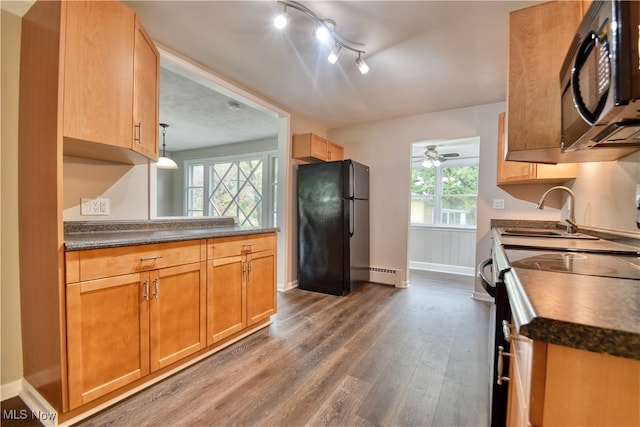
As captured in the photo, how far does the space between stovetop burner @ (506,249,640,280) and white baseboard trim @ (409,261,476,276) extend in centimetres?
366

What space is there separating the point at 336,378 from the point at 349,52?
2.40 metres

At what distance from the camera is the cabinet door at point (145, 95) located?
1.62 metres

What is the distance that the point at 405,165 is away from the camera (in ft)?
12.2

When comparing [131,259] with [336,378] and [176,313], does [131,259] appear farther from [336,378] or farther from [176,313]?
[336,378]

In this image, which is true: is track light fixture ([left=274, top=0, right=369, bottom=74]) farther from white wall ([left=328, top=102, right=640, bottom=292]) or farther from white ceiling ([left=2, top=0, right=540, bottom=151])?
white wall ([left=328, top=102, right=640, bottom=292])

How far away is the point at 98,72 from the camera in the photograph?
1.43m

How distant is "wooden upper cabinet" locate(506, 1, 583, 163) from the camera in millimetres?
1334

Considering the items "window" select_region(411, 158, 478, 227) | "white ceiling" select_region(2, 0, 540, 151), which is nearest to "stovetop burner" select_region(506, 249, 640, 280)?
"white ceiling" select_region(2, 0, 540, 151)

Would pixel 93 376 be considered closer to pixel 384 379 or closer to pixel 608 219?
pixel 384 379

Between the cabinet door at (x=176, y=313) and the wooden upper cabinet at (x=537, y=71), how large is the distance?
2.05 metres

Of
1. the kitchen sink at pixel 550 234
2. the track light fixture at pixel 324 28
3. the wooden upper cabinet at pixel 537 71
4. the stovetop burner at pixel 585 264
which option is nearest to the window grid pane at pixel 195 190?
the track light fixture at pixel 324 28

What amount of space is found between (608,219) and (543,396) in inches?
69.5

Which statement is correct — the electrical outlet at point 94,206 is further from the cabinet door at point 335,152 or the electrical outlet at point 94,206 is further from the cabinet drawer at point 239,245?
the cabinet door at point 335,152

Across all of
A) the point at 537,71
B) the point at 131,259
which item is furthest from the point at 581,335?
the point at 131,259
